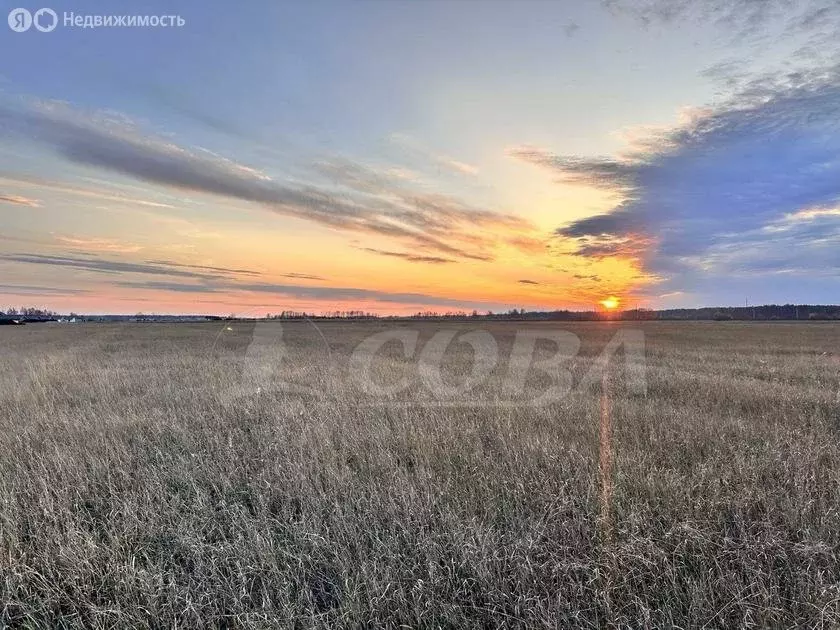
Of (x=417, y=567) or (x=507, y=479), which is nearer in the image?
(x=417, y=567)

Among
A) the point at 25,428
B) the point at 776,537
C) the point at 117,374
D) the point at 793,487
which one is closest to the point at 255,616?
the point at 776,537

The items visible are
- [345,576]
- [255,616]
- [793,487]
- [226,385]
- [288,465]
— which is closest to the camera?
[255,616]

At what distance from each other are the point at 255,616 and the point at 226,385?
10618 millimetres

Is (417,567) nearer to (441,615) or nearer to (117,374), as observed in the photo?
(441,615)

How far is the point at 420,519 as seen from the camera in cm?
448

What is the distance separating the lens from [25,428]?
799 centimetres

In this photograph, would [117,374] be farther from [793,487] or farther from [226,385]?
[793,487]

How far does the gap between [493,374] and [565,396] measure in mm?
4229

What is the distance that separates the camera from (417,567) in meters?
3.72

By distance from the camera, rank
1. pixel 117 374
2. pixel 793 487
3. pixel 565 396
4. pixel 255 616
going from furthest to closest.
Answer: pixel 117 374
pixel 565 396
pixel 793 487
pixel 255 616

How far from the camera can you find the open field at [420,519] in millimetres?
3312

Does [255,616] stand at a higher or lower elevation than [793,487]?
lower

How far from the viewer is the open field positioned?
331 centimetres

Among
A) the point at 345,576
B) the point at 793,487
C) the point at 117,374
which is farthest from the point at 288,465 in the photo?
the point at 117,374
